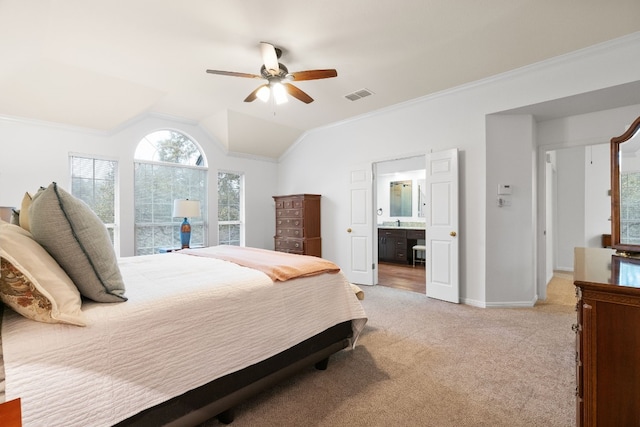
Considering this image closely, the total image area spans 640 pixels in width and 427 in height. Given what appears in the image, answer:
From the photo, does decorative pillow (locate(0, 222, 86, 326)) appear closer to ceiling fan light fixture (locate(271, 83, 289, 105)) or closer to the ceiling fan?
the ceiling fan

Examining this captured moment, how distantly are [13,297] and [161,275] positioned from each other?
863mm

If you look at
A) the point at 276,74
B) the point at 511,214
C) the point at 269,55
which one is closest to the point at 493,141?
the point at 511,214

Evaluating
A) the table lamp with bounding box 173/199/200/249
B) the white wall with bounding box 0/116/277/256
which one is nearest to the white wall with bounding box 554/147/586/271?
the white wall with bounding box 0/116/277/256

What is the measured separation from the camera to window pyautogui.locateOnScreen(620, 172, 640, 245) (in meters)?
1.97

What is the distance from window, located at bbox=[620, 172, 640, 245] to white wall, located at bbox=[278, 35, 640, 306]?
1.38 m

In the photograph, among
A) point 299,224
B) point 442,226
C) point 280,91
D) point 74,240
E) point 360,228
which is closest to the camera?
point 74,240

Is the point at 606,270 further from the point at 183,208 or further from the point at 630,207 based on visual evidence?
the point at 183,208

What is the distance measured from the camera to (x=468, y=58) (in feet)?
10.2

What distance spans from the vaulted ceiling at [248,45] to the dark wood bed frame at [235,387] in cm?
254

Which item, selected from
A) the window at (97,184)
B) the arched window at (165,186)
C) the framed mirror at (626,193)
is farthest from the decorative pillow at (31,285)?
the arched window at (165,186)

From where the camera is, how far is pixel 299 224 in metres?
5.36

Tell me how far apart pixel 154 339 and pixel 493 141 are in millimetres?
3988

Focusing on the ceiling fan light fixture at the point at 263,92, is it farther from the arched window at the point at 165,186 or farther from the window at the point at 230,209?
the window at the point at 230,209

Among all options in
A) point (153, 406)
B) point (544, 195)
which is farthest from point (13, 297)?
point (544, 195)
